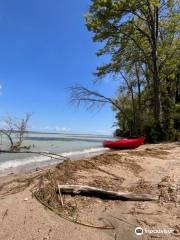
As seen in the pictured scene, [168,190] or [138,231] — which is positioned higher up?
[168,190]

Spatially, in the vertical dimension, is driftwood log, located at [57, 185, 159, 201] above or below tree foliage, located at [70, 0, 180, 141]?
below

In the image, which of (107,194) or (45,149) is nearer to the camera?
(107,194)

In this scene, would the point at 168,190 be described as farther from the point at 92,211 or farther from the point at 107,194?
the point at 92,211

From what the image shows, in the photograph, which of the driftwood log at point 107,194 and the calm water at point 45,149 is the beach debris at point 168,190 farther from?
the calm water at point 45,149

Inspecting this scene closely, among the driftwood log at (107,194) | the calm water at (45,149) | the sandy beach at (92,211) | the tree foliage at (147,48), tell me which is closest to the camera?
the sandy beach at (92,211)

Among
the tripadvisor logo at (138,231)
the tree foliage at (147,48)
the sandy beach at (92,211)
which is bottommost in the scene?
the tripadvisor logo at (138,231)

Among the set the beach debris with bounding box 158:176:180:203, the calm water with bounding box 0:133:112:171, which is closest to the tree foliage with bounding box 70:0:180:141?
the calm water with bounding box 0:133:112:171

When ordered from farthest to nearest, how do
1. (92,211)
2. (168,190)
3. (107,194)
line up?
(168,190) → (107,194) → (92,211)

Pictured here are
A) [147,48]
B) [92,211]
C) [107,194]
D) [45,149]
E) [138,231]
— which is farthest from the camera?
[147,48]

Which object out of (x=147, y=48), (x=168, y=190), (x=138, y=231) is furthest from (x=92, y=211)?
(x=147, y=48)

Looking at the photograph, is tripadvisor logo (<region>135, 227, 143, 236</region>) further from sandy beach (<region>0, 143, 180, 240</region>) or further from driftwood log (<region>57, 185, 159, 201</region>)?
driftwood log (<region>57, 185, 159, 201</region>)

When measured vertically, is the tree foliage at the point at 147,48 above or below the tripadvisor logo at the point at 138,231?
above

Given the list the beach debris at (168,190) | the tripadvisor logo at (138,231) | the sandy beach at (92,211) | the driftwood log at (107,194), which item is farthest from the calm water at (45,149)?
the tripadvisor logo at (138,231)

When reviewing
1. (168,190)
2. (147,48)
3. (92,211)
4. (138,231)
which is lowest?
(138,231)
